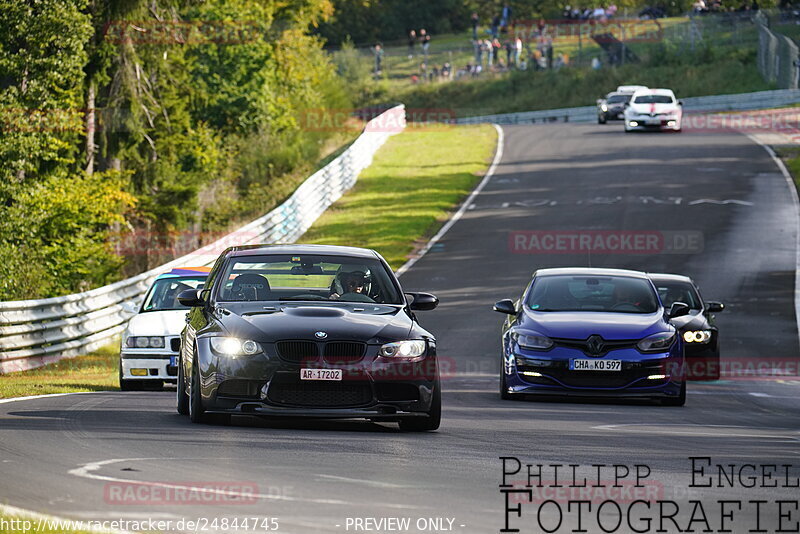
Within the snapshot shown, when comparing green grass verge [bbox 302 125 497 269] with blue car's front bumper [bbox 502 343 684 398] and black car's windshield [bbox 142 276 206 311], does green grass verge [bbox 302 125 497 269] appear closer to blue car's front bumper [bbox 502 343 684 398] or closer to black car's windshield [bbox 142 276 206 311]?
black car's windshield [bbox 142 276 206 311]

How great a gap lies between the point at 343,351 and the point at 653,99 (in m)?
47.6

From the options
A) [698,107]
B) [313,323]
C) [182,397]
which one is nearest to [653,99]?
[698,107]

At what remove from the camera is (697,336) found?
19219 mm

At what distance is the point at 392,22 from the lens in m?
120

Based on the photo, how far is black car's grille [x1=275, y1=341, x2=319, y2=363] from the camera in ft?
35.2

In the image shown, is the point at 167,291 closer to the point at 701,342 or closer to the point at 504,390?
the point at 504,390

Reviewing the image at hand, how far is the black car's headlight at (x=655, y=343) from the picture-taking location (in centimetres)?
1512

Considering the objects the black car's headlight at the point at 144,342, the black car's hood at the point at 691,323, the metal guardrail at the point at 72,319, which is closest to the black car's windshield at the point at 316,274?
the black car's headlight at the point at 144,342

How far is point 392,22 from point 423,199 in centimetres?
7795

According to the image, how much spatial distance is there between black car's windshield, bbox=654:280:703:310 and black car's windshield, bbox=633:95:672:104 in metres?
36.9

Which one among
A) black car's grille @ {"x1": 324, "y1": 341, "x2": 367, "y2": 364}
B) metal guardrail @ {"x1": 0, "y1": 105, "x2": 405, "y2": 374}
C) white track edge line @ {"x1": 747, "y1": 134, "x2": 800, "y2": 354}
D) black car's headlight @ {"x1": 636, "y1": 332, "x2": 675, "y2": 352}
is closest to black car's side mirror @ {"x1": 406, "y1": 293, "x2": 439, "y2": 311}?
black car's grille @ {"x1": 324, "y1": 341, "x2": 367, "y2": 364}

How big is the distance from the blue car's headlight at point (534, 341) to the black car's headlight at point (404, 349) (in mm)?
4221

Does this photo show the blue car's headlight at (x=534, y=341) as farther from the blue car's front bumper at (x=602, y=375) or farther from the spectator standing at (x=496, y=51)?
the spectator standing at (x=496, y=51)

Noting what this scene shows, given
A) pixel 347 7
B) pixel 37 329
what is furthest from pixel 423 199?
pixel 347 7
